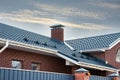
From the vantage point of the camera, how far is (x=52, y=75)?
1614cm

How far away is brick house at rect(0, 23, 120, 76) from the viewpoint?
18625 millimetres

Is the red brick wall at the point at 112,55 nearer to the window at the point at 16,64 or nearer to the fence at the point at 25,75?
the window at the point at 16,64

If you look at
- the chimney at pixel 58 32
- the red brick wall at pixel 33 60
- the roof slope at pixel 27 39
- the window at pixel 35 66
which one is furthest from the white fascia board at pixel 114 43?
the window at pixel 35 66

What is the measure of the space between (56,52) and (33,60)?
1.50 m

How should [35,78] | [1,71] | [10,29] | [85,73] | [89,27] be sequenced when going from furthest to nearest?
1. [89,27]
2. [10,29]
3. [85,73]
4. [35,78]
5. [1,71]

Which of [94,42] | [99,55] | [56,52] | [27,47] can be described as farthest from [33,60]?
[94,42]

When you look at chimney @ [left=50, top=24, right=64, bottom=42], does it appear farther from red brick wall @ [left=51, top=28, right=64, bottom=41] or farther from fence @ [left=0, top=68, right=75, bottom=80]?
fence @ [left=0, top=68, right=75, bottom=80]

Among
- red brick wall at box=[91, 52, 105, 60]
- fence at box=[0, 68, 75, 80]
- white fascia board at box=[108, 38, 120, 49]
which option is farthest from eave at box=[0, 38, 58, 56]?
white fascia board at box=[108, 38, 120, 49]

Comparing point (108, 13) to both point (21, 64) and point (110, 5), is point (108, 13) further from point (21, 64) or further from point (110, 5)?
point (21, 64)

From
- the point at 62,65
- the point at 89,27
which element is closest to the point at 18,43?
the point at 62,65

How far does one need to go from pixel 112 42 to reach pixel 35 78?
12.7m

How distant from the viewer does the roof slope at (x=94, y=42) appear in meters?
26.5

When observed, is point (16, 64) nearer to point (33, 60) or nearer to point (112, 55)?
point (33, 60)

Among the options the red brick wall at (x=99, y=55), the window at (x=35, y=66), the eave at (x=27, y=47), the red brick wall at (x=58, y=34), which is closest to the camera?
the eave at (x=27, y=47)
